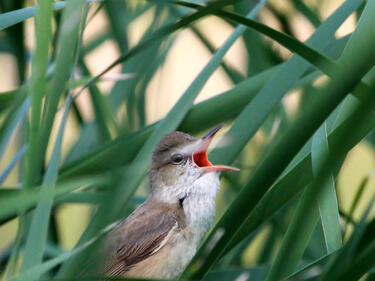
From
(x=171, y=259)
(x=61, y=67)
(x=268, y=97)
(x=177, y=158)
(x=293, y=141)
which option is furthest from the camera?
(x=177, y=158)

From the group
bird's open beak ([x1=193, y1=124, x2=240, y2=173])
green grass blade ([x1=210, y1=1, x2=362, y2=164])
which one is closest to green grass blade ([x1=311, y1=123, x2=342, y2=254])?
green grass blade ([x1=210, y1=1, x2=362, y2=164])

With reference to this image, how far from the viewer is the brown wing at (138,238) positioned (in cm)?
168

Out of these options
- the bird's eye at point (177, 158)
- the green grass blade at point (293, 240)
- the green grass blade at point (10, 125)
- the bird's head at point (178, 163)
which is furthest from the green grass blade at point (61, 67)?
the bird's eye at point (177, 158)

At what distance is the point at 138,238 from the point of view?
171 centimetres

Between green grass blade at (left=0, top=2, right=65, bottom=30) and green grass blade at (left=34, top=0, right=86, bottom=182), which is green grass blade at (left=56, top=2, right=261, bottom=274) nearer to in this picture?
green grass blade at (left=34, top=0, right=86, bottom=182)

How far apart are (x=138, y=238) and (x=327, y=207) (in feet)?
2.37

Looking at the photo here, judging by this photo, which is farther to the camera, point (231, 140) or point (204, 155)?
point (204, 155)

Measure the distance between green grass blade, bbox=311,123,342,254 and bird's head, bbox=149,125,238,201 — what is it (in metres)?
0.55

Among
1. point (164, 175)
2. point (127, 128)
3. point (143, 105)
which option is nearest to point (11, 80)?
point (143, 105)

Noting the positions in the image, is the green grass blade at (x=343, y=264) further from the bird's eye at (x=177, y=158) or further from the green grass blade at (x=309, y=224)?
the bird's eye at (x=177, y=158)

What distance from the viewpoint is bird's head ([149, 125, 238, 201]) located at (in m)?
1.69

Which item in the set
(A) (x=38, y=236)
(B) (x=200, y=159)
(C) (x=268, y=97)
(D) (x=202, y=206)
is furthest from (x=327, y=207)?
(B) (x=200, y=159)

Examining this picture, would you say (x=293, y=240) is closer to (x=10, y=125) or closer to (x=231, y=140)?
(x=231, y=140)

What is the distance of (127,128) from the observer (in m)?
0.95
